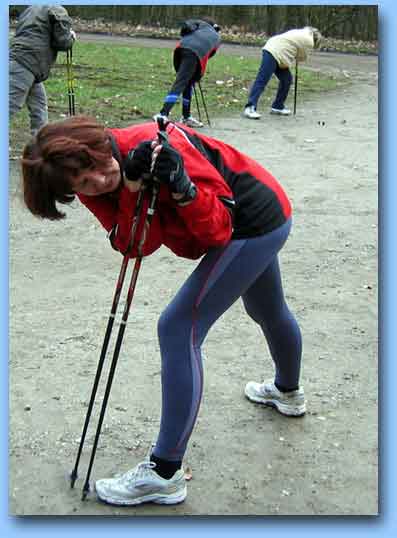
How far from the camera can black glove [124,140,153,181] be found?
233 cm

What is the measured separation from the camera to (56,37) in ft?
21.4

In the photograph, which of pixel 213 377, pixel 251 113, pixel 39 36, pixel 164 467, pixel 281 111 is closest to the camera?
pixel 164 467

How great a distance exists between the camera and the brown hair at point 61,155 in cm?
230

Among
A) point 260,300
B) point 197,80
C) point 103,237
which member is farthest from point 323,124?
point 260,300

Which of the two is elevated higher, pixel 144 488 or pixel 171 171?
pixel 171 171

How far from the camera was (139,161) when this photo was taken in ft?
7.70

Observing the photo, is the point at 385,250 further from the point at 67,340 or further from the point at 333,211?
the point at 333,211

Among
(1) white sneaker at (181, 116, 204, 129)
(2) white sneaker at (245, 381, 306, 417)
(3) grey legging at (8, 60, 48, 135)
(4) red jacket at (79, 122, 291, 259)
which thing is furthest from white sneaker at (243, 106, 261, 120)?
(4) red jacket at (79, 122, 291, 259)

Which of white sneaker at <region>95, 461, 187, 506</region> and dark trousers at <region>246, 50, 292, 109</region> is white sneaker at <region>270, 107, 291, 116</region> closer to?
dark trousers at <region>246, 50, 292, 109</region>

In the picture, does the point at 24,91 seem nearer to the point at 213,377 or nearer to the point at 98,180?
the point at 213,377

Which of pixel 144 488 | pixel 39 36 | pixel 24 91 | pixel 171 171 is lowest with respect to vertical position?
pixel 144 488

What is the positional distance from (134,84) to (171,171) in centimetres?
942

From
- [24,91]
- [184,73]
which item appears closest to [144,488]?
[24,91]

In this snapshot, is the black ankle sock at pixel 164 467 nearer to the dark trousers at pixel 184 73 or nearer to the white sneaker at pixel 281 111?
the dark trousers at pixel 184 73
